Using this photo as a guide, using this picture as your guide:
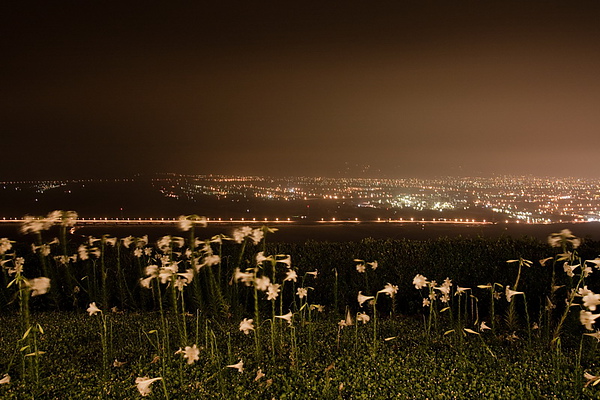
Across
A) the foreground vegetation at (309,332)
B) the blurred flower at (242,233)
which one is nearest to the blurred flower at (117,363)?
the foreground vegetation at (309,332)

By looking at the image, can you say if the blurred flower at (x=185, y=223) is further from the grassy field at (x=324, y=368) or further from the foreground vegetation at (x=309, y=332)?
the grassy field at (x=324, y=368)

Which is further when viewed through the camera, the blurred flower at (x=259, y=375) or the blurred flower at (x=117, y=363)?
the blurred flower at (x=117, y=363)

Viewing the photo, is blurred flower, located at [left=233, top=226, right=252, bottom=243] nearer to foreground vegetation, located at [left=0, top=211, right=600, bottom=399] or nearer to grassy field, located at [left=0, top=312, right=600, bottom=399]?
foreground vegetation, located at [left=0, top=211, right=600, bottom=399]

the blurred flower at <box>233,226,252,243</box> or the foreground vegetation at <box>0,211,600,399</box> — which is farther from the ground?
the blurred flower at <box>233,226,252,243</box>

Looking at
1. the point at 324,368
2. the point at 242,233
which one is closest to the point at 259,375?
the point at 324,368

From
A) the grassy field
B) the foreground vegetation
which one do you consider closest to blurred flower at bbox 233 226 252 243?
the foreground vegetation

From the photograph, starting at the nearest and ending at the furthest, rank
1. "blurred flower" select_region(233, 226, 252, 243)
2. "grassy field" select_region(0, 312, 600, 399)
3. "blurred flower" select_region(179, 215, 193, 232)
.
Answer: "grassy field" select_region(0, 312, 600, 399), "blurred flower" select_region(179, 215, 193, 232), "blurred flower" select_region(233, 226, 252, 243)

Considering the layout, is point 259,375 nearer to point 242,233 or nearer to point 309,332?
point 309,332

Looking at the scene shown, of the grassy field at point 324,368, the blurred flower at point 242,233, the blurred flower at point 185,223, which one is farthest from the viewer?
the blurred flower at point 242,233

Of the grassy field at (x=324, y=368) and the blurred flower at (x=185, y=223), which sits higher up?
the blurred flower at (x=185, y=223)

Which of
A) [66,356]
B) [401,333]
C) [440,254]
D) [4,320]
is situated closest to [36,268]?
[4,320]
